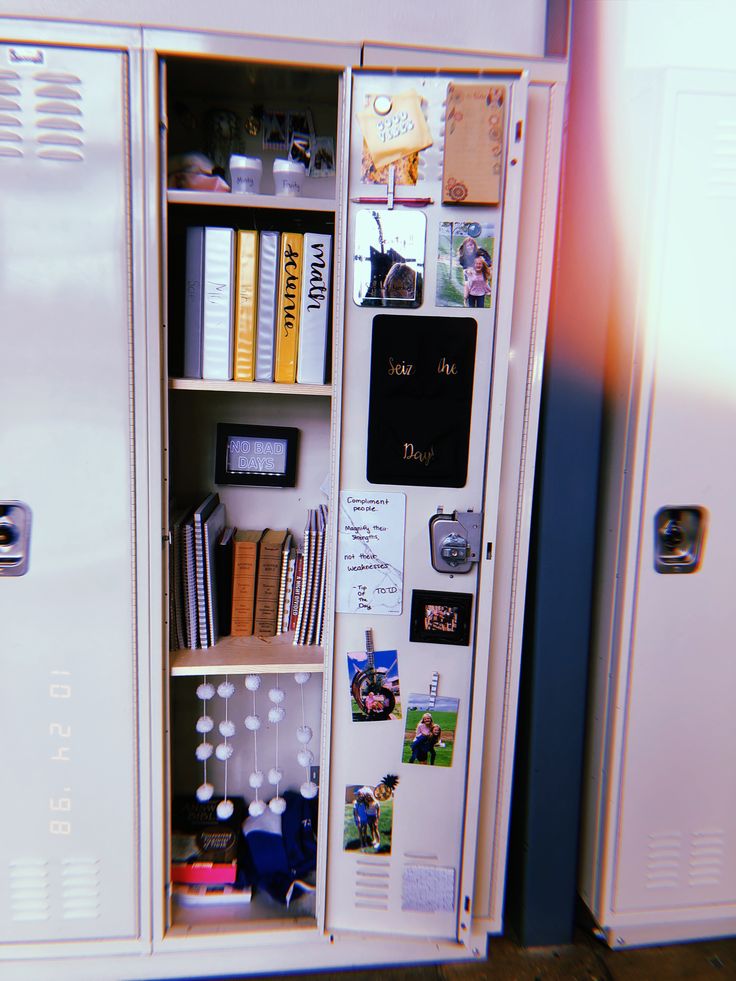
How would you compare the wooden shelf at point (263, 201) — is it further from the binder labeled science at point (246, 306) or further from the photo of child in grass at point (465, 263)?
the photo of child in grass at point (465, 263)

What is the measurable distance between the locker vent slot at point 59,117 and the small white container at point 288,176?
0.41 metres

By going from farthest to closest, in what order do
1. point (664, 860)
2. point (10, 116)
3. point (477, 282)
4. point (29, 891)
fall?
point (664, 860) → point (29, 891) → point (477, 282) → point (10, 116)

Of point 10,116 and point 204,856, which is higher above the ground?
point 10,116

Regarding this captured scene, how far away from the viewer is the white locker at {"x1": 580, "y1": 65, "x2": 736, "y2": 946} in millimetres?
1425

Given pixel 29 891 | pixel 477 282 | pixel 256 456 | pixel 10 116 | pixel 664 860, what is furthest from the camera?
pixel 256 456

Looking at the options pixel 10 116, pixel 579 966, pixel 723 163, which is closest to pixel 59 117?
pixel 10 116

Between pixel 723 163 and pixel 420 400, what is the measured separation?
0.87m

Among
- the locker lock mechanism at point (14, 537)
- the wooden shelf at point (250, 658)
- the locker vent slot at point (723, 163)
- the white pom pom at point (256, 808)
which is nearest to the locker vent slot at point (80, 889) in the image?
the white pom pom at point (256, 808)

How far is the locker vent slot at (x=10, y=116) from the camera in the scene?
125 centimetres

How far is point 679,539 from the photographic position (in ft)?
5.09

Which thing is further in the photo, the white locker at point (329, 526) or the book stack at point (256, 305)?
the book stack at point (256, 305)

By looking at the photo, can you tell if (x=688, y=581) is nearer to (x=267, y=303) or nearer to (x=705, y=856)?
(x=705, y=856)

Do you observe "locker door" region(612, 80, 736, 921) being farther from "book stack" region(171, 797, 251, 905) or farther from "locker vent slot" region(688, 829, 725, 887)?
"book stack" region(171, 797, 251, 905)

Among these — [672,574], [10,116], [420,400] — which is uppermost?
[10,116]
